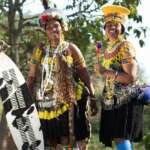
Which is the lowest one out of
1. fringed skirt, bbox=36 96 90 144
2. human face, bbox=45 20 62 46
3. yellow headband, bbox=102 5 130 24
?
fringed skirt, bbox=36 96 90 144

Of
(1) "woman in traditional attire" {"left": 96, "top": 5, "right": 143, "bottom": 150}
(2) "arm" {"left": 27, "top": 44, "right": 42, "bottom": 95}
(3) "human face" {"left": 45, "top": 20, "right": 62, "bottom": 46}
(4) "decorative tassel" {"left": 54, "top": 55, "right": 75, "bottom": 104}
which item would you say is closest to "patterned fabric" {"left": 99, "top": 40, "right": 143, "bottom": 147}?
(1) "woman in traditional attire" {"left": 96, "top": 5, "right": 143, "bottom": 150}

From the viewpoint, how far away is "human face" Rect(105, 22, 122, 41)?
22.2 feet

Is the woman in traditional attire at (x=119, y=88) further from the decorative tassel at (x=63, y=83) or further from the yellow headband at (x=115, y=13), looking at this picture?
the decorative tassel at (x=63, y=83)

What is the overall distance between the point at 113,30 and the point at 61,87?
2.55 feet

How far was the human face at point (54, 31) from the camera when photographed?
6.90 metres

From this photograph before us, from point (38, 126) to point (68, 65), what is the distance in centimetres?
69

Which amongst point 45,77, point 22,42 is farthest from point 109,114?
point 22,42

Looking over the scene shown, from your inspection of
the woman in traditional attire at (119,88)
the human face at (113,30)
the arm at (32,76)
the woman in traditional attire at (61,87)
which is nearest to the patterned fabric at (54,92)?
the woman in traditional attire at (61,87)

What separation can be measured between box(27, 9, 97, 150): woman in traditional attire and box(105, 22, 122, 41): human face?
1.32 ft

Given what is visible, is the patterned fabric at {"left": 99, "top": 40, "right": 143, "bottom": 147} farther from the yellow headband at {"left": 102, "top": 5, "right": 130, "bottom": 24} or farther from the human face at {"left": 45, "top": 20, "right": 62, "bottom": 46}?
the human face at {"left": 45, "top": 20, "right": 62, "bottom": 46}

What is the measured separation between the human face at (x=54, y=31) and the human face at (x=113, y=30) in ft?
1.61

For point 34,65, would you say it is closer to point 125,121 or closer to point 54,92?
point 54,92

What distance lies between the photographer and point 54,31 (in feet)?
22.6

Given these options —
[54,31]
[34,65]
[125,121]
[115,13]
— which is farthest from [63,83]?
[115,13]
